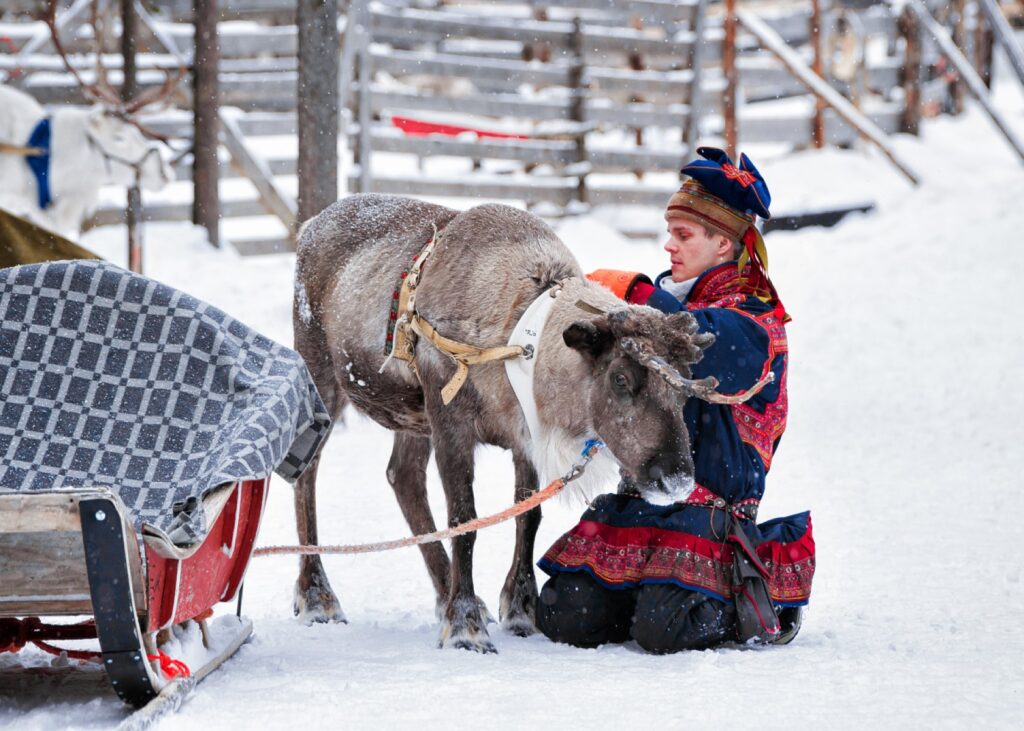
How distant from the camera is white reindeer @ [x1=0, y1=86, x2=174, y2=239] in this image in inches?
383

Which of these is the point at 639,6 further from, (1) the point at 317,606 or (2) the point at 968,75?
(1) the point at 317,606

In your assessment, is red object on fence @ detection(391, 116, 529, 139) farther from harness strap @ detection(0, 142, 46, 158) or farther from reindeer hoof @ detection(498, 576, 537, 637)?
reindeer hoof @ detection(498, 576, 537, 637)

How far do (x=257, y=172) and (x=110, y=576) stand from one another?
865 cm

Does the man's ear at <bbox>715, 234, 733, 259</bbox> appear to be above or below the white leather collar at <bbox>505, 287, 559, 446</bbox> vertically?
above

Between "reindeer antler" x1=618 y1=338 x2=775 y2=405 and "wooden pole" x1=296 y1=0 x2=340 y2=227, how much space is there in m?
3.86

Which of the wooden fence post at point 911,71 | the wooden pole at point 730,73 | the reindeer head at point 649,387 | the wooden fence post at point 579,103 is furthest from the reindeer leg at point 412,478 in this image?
the wooden fence post at point 911,71

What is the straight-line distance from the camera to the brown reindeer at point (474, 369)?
11.0 feet

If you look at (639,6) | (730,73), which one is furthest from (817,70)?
(639,6)

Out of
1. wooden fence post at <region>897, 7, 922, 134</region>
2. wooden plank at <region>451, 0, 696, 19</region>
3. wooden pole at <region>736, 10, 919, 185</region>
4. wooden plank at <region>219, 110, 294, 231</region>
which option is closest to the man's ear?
wooden plank at <region>219, 110, 294, 231</region>

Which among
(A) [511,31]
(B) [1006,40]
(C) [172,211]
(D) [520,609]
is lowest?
(C) [172,211]

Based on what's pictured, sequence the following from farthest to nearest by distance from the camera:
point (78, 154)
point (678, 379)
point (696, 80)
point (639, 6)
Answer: point (639, 6) → point (696, 80) → point (78, 154) → point (678, 379)

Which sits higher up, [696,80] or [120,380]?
[120,380]

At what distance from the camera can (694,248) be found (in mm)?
3768

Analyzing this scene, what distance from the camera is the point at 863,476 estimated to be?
6.43 meters
